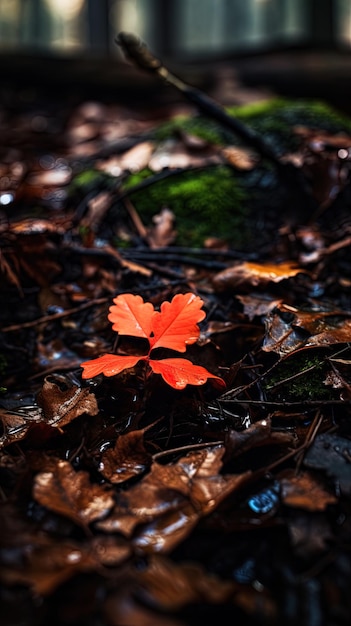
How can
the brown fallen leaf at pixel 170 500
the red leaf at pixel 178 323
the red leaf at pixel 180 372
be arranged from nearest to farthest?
the brown fallen leaf at pixel 170 500, the red leaf at pixel 180 372, the red leaf at pixel 178 323

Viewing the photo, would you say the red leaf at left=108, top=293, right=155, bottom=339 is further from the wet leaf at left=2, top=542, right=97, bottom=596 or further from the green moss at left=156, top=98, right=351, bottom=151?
the green moss at left=156, top=98, right=351, bottom=151

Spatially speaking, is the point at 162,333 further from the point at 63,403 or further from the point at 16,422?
the point at 16,422

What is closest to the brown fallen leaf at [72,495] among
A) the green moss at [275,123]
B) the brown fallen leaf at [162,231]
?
the brown fallen leaf at [162,231]

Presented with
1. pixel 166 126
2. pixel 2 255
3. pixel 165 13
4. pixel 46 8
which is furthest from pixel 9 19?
→ pixel 2 255

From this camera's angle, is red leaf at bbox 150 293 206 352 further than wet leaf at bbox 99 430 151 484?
Yes

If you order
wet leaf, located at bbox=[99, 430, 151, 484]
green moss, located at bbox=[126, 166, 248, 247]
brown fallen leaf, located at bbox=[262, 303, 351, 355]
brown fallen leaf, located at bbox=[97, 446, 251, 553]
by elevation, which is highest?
green moss, located at bbox=[126, 166, 248, 247]

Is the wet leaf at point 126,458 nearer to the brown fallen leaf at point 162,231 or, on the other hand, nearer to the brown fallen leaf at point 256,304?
the brown fallen leaf at point 256,304

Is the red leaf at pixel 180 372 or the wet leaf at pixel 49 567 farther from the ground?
the red leaf at pixel 180 372

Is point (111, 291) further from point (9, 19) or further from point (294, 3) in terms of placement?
point (9, 19)

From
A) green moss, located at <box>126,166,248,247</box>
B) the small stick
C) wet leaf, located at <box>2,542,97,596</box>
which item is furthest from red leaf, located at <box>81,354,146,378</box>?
the small stick
